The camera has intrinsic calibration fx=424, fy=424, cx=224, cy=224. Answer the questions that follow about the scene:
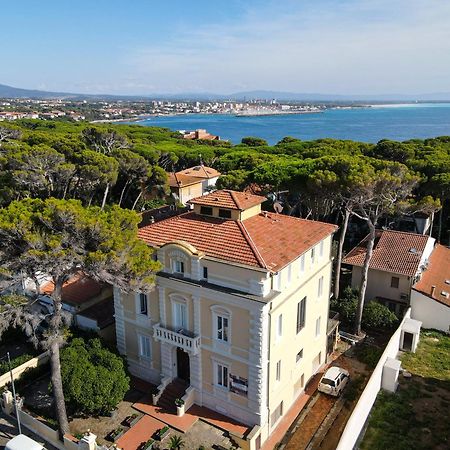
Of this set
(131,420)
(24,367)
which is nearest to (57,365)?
(131,420)

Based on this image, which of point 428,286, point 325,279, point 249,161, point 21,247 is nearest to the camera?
point 21,247

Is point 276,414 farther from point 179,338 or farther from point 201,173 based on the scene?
point 201,173

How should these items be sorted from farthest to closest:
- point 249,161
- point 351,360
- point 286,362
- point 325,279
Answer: point 249,161 → point 351,360 → point 325,279 → point 286,362

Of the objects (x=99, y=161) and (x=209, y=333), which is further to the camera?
(x=99, y=161)

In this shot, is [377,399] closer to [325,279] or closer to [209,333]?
[325,279]

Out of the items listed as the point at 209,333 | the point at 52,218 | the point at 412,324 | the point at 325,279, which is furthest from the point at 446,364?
the point at 52,218

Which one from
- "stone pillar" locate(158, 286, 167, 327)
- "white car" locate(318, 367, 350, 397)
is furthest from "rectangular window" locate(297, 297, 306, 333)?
"stone pillar" locate(158, 286, 167, 327)
